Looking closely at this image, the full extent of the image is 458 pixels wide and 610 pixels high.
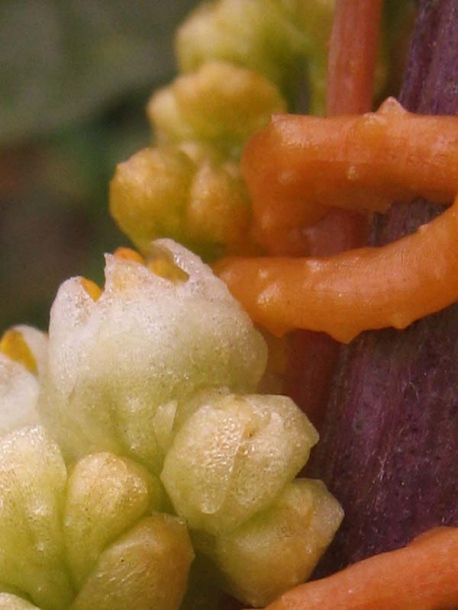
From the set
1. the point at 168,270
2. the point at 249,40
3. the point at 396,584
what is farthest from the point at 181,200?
the point at 396,584

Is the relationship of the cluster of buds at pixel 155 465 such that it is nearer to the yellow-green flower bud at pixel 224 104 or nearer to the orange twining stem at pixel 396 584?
the orange twining stem at pixel 396 584

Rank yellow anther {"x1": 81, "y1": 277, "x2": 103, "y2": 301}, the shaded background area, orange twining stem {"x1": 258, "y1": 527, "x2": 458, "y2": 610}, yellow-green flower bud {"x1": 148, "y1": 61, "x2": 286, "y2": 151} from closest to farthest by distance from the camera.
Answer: orange twining stem {"x1": 258, "y1": 527, "x2": 458, "y2": 610}
yellow anther {"x1": 81, "y1": 277, "x2": 103, "y2": 301}
yellow-green flower bud {"x1": 148, "y1": 61, "x2": 286, "y2": 151}
the shaded background area

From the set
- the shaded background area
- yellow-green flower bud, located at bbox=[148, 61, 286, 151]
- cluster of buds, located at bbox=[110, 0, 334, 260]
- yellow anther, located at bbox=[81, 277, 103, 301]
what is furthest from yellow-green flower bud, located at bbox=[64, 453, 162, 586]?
the shaded background area

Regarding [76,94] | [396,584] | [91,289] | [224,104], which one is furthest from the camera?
[76,94]

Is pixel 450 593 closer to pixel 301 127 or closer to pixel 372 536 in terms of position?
pixel 372 536

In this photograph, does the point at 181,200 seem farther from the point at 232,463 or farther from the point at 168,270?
the point at 232,463

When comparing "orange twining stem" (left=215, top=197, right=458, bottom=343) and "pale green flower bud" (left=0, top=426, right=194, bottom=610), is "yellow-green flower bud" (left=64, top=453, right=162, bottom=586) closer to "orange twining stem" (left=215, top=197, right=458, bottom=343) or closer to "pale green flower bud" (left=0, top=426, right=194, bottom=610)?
"pale green flower bud" (left=0, top=426, right=194, bottom=610)
